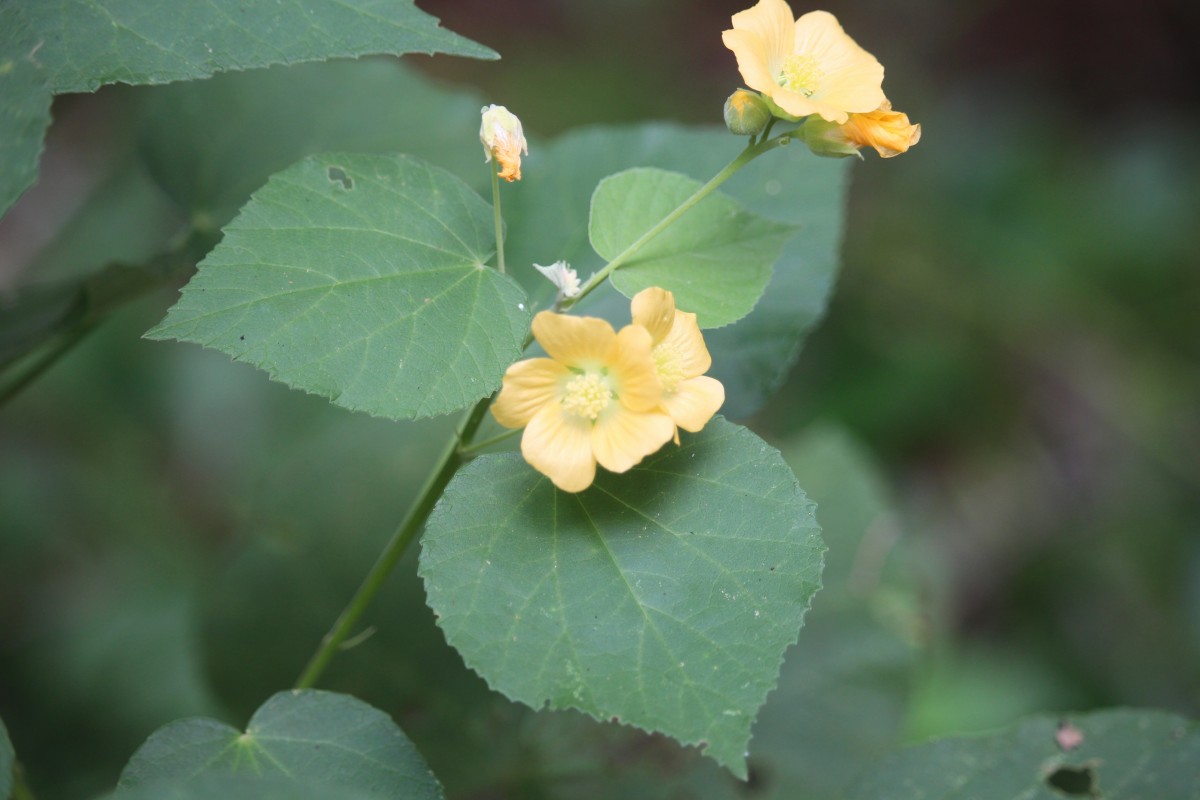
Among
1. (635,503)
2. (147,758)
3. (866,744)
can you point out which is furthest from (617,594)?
(866,744)

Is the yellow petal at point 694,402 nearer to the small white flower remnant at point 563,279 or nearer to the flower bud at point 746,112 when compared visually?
the small white flower remnant at point 563,279

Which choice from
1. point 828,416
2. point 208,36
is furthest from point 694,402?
point 828,416

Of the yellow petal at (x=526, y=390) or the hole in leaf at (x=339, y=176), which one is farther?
the hole in leaf at (x=339, y=176)

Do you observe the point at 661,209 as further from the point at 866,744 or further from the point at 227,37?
the point at 866,744

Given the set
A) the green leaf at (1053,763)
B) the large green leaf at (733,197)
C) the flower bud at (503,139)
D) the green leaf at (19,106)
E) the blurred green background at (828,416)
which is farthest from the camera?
the blurred green background at (828,416)

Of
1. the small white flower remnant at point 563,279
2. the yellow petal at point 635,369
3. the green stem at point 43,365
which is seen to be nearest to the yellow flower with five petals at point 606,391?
the yellow petal at point 635,369

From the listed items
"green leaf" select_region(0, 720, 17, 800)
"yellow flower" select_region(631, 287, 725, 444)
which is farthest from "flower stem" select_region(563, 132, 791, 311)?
"green leaf" select_region(0, 720, 17, 800)

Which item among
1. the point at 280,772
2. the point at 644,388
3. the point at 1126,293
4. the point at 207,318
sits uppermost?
the point at 207,318
